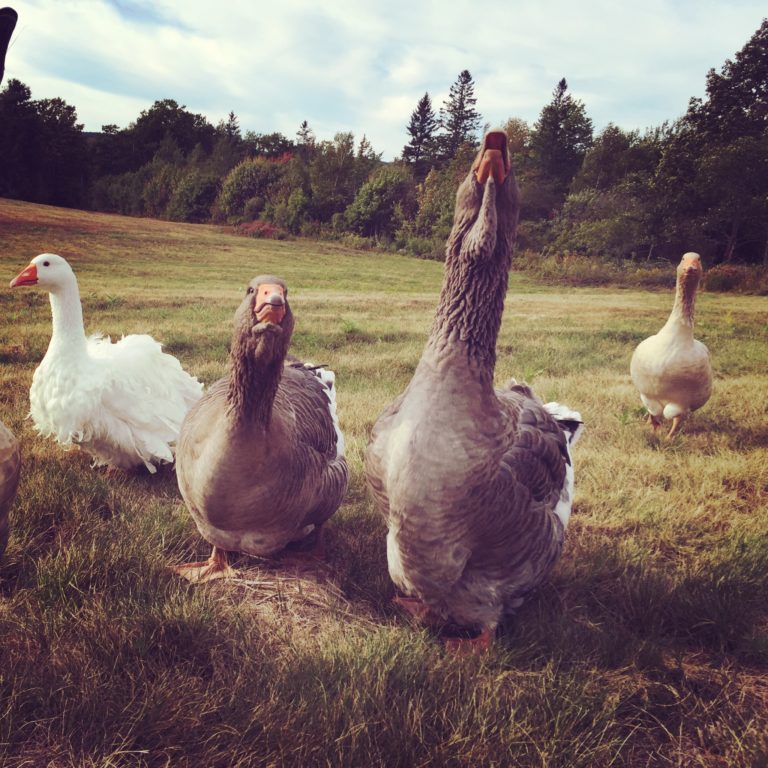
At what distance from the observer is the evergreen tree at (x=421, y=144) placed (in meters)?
6.53

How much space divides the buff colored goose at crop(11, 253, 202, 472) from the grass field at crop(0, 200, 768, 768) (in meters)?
0.19

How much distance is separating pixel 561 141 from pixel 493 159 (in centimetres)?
775

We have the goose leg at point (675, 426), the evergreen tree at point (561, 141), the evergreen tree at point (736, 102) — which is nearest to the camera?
the evergreen tree at point (736, 102)

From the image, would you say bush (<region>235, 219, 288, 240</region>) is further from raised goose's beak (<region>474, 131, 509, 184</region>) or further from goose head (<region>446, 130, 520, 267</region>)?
raised goose's beak (<region>474, 131, 509, 184</region>)

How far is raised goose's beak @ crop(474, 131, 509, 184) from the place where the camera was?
1.56m

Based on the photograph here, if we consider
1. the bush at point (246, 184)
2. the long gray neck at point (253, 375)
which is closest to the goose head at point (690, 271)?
the long gray neck at point (253, 375)

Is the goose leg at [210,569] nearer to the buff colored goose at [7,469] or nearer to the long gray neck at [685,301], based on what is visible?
the buff colored goose at [7,469]

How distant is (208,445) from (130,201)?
140 inches

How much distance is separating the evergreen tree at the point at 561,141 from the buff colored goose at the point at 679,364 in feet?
8.34

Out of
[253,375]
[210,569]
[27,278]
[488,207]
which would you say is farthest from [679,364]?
[27,278]

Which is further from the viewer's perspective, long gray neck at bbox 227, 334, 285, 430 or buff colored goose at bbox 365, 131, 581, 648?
long gray neck at bbox 227, 334, 285, 430

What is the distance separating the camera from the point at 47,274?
2799 mm

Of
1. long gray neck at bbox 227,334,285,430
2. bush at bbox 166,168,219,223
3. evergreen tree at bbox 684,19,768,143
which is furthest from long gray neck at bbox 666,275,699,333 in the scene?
bush at bbox 166,168,219,223

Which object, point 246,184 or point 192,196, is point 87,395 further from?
point 246,184
